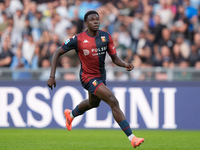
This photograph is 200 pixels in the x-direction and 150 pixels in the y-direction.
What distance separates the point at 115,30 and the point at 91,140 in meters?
5.71

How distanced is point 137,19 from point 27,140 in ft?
22.5

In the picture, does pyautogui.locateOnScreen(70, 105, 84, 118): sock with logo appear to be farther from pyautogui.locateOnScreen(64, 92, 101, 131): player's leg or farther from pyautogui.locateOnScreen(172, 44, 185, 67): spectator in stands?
pyautogui.locateOnScreen(172, 44, 185, 67): spectator in stands

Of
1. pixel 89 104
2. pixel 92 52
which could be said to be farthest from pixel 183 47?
pixel 92 52

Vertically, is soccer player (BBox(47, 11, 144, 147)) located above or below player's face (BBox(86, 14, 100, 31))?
below

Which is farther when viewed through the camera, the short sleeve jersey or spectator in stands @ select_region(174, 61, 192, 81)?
spectator in stands @ select_region(174, 61, 192, 81)

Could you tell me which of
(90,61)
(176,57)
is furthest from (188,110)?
(90,61)

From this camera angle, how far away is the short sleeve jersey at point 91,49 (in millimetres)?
7406

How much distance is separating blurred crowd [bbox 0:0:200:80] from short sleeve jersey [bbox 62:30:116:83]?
3.75 metres

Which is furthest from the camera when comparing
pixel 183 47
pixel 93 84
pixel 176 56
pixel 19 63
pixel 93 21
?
pixel 183 47

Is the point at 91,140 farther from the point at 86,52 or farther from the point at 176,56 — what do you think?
the point at 176,56

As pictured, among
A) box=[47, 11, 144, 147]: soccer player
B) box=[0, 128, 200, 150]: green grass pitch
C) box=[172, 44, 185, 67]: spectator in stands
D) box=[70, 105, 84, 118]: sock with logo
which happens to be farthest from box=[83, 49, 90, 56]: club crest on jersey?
box=[172, 44, 185, 67]: spectator in stands

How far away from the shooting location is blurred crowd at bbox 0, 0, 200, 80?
12.2m

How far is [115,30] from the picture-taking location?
1359 centimetres

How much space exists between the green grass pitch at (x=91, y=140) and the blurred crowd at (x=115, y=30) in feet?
5.39
